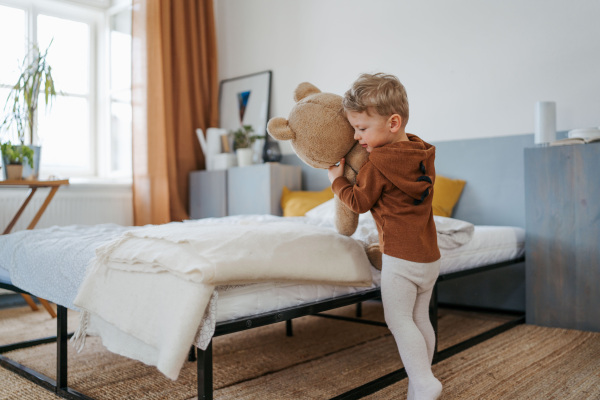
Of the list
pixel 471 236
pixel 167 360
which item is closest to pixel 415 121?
pixel 471 236

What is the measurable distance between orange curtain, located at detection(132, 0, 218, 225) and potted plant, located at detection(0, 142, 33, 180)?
3.22 ft

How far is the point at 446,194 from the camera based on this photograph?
2.87 meters

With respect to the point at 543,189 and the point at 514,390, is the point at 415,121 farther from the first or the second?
the point at 514,390

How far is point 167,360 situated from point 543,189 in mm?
1951

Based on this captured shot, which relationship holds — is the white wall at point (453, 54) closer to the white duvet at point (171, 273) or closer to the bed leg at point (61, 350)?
the white duvet at point (171, 273)

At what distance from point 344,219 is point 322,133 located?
0.88ft

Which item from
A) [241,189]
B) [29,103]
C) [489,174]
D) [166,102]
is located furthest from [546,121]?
[29,103]

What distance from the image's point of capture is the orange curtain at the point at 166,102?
3.68m

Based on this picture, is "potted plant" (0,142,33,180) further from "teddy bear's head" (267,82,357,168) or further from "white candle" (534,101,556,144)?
"white candle" (534,101,556,144)

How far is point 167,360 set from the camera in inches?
44.3

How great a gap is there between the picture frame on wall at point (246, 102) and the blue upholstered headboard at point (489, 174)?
1.37 m

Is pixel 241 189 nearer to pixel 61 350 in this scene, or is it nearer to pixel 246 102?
pixel 246 102

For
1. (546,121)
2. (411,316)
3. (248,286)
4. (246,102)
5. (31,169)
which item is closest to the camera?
(248,286)

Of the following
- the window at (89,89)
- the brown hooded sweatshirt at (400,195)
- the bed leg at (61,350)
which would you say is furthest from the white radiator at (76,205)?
the brown hooded sweatshirt at (400,195)
